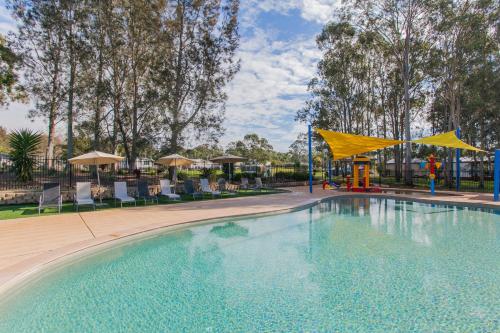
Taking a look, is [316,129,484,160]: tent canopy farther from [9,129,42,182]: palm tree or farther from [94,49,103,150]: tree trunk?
[9,129,42,182]: palm tree

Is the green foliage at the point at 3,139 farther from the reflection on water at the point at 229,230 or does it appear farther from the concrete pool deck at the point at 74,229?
the reflection on water at the point at 229,230

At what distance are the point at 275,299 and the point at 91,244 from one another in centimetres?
394

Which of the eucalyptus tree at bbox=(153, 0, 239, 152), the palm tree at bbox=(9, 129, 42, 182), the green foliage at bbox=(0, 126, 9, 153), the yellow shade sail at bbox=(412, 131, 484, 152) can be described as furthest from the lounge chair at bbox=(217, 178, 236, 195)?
the green foliage at bbox=(0, 126, 9, 153)

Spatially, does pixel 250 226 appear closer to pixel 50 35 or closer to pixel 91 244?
pixel 91 244

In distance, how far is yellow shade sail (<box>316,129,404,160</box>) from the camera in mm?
14367

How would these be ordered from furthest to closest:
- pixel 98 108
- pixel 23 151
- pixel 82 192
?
pixel 98 108 < pixel 23 151 < pixel 82 192

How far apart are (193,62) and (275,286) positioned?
17.0 m

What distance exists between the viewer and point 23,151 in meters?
12.8


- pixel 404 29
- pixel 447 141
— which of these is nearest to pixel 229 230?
pixel 447 141

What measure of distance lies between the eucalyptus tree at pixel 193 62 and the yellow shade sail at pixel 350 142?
7.87 meters

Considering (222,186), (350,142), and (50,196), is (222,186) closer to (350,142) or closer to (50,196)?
(350,142)

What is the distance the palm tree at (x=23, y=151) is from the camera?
41.4ft

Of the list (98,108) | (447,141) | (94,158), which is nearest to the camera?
(94,158)

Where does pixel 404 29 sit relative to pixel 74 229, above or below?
above
